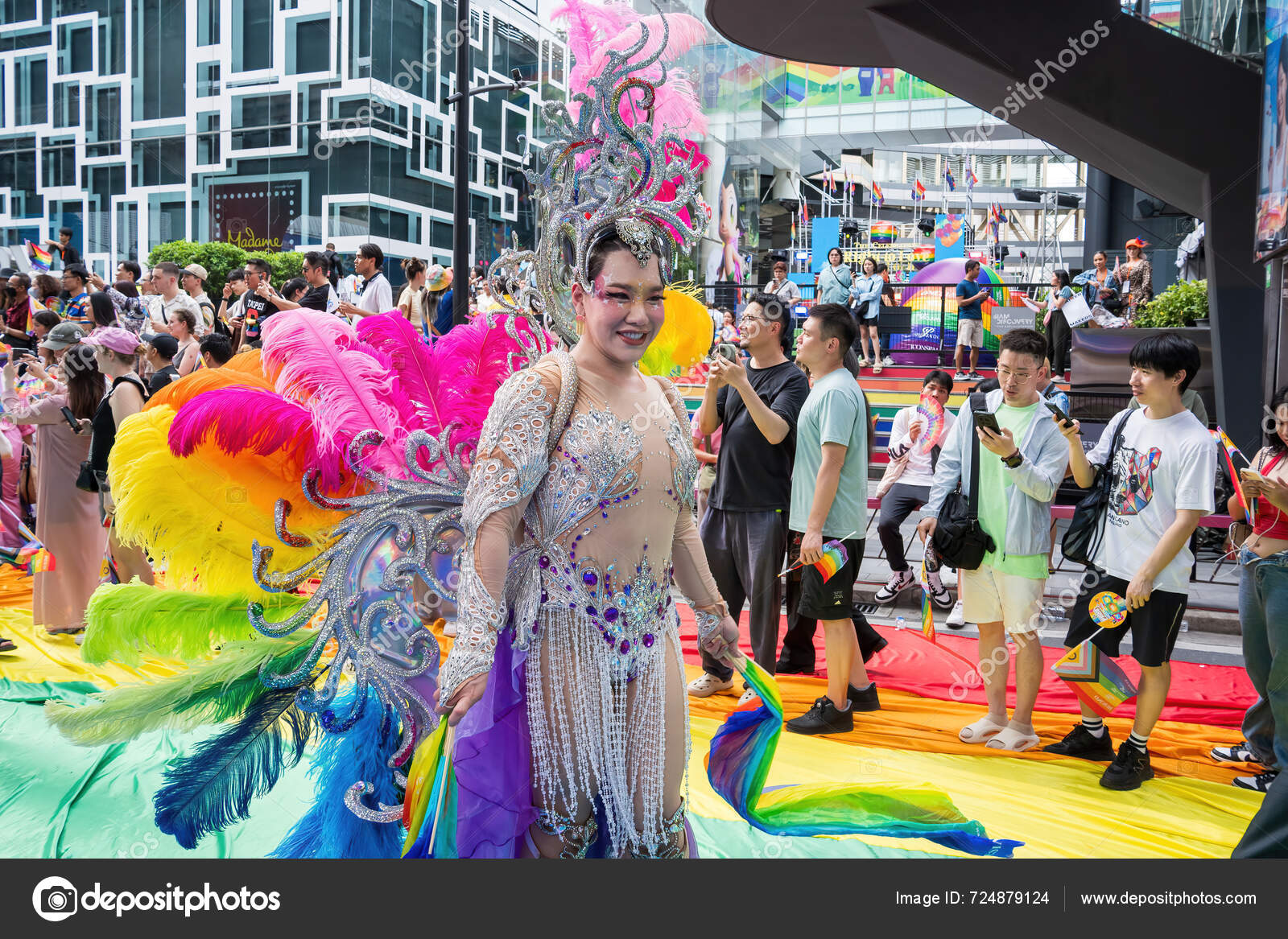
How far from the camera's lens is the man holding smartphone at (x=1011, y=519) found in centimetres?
377

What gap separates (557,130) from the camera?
2.25 metres

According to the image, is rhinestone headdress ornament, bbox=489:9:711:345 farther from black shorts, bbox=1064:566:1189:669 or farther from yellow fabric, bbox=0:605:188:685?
yellow fabric, bbox=0:605:188:685

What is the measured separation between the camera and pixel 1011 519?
379 cm

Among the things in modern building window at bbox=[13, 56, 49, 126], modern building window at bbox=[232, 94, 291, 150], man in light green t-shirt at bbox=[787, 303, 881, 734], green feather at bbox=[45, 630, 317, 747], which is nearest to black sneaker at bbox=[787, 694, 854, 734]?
man in light green t-shirt at bbox=[787, 303, 881, 734]

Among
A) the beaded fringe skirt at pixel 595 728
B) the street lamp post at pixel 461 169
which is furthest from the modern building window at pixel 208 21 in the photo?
the beaded fringe skirt at pixel 595 728

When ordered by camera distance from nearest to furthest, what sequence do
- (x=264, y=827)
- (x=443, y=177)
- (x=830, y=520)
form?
(x=264, y=827) → (x=830, y=520) → (x=443, y=177)

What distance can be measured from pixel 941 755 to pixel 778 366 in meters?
1.74

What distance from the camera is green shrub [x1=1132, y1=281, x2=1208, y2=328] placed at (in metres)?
8.45

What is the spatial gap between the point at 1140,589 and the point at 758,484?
152cm

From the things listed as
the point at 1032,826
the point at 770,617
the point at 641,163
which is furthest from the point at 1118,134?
the point at 641,163

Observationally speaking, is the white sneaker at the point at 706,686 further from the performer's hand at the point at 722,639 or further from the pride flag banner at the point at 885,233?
the pride flag banner at the point at 885,233

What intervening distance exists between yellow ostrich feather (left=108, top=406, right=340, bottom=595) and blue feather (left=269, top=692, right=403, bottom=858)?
0.44 m
